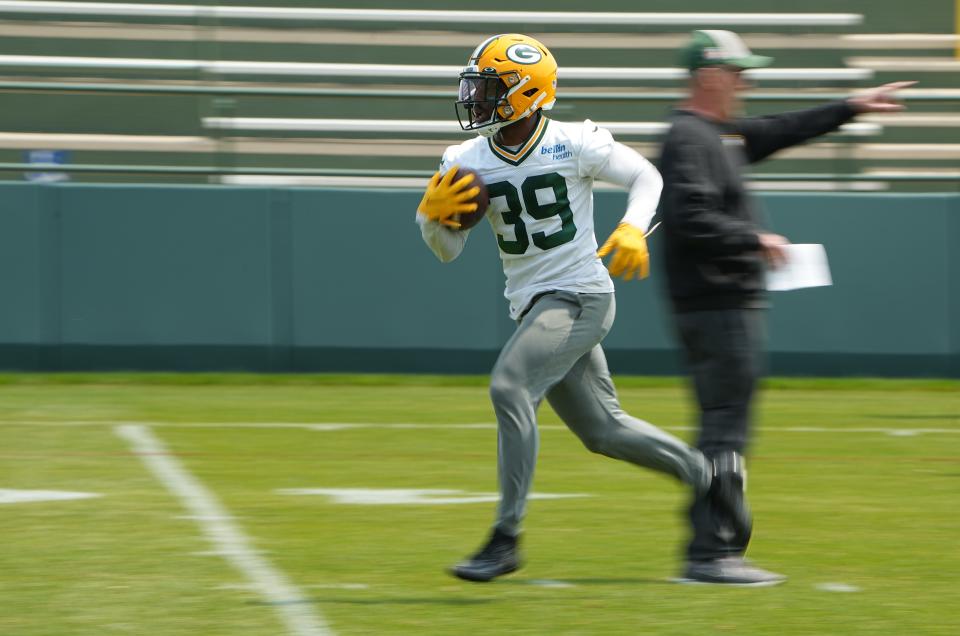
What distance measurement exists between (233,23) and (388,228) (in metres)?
3.69

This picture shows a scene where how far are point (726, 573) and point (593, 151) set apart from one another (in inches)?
59.2

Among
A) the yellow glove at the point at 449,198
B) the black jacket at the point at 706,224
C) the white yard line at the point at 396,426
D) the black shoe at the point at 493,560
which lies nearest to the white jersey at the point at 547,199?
the yellow glove at the point at 449,198

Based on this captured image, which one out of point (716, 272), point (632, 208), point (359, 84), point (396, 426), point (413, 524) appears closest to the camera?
point (716, 272)

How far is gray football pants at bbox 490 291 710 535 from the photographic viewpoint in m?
5.32

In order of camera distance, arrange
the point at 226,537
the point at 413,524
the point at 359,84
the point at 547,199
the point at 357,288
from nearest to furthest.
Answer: the point at 547,199
the point at 226,537
the point at 413,524
the point at 357,288
the point at 359,84

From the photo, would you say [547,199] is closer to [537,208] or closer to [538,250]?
[537,208]

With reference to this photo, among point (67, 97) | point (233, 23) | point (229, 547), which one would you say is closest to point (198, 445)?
point (229, 547)

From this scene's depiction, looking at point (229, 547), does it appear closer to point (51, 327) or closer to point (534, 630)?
point (534, 630)

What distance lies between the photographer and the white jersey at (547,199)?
17.8 feet

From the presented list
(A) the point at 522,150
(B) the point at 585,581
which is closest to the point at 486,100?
(A) the point at 522,150

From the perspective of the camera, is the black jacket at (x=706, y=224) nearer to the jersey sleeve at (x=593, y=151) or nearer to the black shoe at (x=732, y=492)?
the jersey sleeve at (x=593, y=151)

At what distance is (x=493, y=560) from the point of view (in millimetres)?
5371

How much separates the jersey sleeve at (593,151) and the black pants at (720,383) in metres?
0.59

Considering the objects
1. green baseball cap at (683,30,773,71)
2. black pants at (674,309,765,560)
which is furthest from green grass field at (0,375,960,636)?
green baseball cap at (683,30,773,71)
